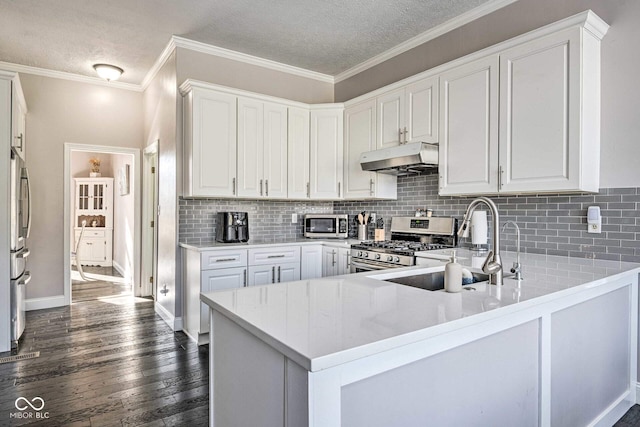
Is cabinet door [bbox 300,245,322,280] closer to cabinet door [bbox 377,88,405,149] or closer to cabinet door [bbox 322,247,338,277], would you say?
cabinet door [bbox 322,247,338,277]

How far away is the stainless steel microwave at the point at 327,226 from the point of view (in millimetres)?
4215

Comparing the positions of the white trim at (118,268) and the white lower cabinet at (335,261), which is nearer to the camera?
the white lower cabinet at (335,261)

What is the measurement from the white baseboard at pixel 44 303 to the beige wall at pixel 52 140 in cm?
4

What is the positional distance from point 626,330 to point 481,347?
1551 millimetres

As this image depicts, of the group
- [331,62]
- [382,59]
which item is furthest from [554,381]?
[331,62]

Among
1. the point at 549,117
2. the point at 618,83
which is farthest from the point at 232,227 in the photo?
the point at 618,83

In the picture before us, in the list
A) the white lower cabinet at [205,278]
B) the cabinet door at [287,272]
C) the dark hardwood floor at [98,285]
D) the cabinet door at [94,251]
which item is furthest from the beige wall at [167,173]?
the cabinet door at [94,251]

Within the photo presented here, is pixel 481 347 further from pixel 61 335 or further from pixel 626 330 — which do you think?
pixel 61 335

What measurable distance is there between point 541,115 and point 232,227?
2765 millimetres

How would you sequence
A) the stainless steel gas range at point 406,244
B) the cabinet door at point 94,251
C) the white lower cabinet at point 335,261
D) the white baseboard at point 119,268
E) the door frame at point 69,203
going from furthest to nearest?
the cabinet door at point 94,251
the white baseboard at point 119,268
the door frame at point 69,203
the white lower cabinet at point 335,261
the stainless steel gas range at point 406,244

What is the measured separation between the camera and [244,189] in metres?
3.81

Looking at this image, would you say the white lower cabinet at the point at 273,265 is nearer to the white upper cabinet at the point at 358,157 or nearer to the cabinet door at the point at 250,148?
the cabinet door at the point at 250,148

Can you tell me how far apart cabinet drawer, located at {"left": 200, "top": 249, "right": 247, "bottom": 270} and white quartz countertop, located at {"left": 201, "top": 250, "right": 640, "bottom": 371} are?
192 centimetres

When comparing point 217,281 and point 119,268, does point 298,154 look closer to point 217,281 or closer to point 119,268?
point 217,281
